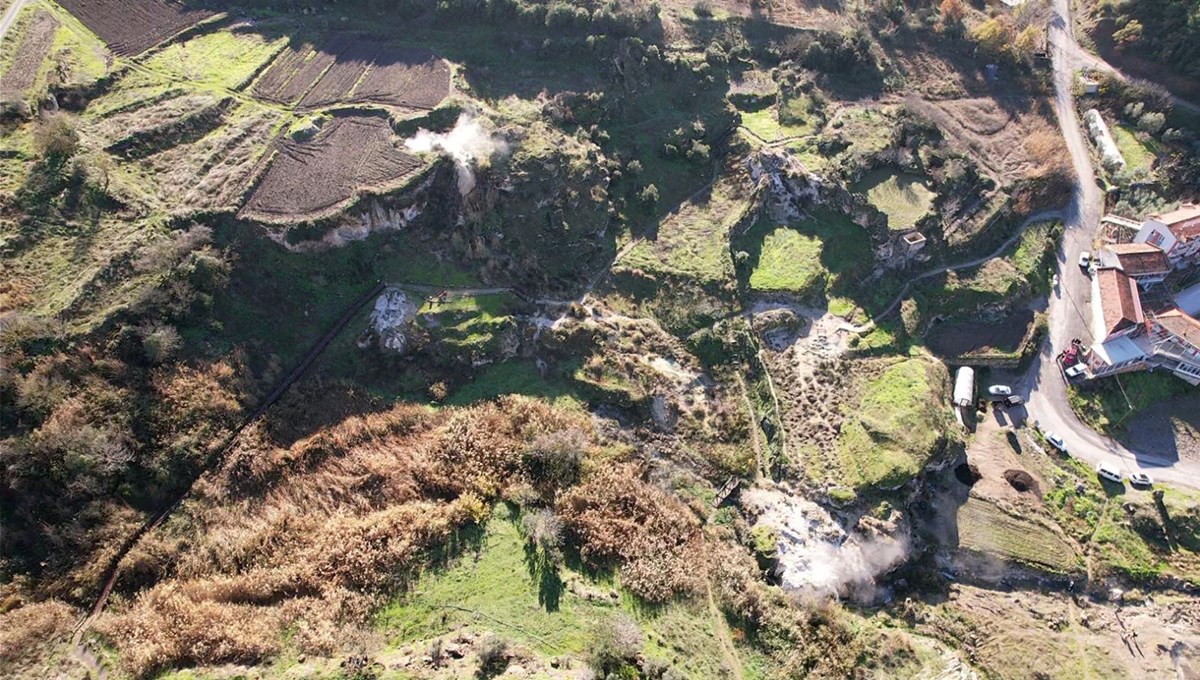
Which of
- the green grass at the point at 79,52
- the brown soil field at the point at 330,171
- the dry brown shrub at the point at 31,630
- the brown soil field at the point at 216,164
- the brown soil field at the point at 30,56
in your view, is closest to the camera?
the dry brown shrub at the point at 31,630

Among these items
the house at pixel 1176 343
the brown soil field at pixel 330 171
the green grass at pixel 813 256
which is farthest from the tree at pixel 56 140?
the house at pixel 1176 343

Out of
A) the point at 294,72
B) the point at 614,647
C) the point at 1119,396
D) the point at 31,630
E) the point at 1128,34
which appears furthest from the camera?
the point at 1128,34

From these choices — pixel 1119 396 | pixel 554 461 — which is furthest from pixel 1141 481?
pixel 554 461

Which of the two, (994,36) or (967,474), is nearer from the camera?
(967,474)

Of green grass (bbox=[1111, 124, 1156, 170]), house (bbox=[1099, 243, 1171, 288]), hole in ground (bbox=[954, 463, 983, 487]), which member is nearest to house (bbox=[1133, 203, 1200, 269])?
house (bbox=[1099, 243, 1171, 288])

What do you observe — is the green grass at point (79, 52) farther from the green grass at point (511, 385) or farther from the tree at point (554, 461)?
the tree at point (554, 461)

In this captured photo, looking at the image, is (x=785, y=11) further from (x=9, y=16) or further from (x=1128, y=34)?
(x=9, y=16)
